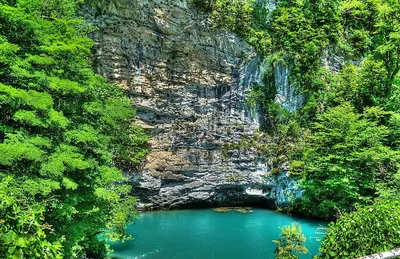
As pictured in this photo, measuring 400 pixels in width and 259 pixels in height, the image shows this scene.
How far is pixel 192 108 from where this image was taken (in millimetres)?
19938

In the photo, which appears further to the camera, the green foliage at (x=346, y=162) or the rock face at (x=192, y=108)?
the rock face at (x=192, y=108)

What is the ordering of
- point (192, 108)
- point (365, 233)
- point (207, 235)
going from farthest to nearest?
1. point (192, 108)
2. point (207, 235)
3. point (365, 233)

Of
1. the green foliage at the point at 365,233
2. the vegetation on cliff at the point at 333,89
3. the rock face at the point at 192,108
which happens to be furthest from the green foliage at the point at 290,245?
the rock face at the point at 192,108

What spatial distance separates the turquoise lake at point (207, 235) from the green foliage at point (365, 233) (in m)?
5.45

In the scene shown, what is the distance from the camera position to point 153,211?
64.8 ft

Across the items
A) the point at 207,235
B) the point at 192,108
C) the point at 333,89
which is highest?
the point at 333,89

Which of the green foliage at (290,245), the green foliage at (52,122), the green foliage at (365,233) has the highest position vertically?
the green foliage at (52,122)

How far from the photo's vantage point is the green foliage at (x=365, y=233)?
383 centimetres

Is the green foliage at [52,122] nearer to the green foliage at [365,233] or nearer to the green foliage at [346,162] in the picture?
the green foliage at [365,233]

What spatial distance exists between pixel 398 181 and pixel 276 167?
868cm

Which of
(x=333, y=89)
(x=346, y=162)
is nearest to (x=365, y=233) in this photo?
(x=346, y=162)

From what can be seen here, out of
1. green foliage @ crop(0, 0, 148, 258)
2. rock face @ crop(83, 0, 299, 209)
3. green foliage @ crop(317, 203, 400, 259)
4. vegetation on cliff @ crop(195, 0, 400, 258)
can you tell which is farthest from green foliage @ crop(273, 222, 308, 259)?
rock face @ crop(83, 0, 299, 209)

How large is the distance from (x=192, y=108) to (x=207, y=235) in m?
8.55

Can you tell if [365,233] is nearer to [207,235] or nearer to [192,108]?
[207,235]
